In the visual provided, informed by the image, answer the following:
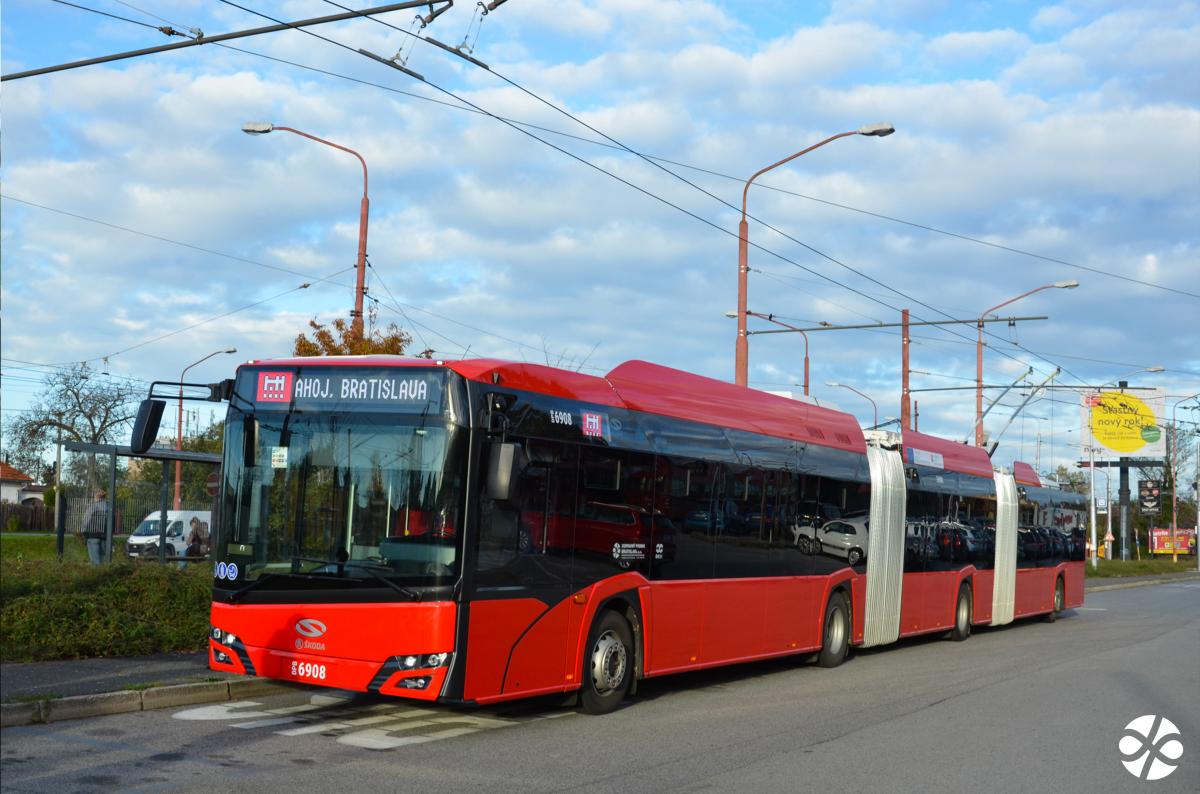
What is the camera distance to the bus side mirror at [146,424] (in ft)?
33.1

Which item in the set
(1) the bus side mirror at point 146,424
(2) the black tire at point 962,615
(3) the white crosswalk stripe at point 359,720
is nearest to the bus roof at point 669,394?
(1) the bus side mirror at point 146,424

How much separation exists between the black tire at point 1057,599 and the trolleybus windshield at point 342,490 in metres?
21.0

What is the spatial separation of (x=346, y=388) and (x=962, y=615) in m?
14.8

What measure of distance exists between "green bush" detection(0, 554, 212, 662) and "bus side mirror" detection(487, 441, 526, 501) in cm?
516

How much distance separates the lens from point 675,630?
12.6 m

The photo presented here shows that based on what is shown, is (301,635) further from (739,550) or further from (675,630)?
(739,550)

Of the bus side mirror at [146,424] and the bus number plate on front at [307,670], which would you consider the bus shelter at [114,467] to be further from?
the bus number plate on front at [307,670]

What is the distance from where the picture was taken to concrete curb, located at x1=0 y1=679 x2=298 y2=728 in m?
9.56

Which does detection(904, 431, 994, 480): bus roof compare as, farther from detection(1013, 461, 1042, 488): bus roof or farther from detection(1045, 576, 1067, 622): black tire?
detection(1045, 576, 1067, 622): black tire

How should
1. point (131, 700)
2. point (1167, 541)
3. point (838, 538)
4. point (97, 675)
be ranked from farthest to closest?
point (1167, 541), point (838, 538), point (97, 675), point (131, 700)

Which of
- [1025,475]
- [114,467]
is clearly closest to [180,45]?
[114,467]

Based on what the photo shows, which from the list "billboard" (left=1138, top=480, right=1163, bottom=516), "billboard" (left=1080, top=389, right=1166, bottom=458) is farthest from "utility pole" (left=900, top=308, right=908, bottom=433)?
"billboard" (left=1138, top=480, right=1163, bottom=516)

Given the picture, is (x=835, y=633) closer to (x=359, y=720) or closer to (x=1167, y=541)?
(x=359, y=720)

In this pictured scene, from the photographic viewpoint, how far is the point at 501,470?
9805 mm
